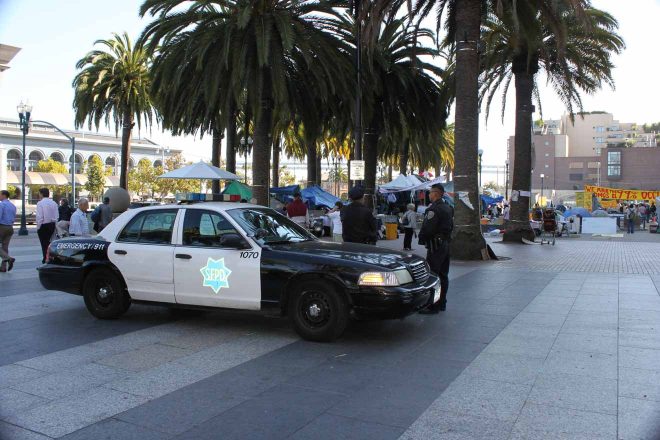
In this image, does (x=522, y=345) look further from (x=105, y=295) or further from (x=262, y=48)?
(x=262, y=48)

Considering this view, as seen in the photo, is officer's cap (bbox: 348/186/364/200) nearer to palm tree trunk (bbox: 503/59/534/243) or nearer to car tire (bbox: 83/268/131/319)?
car tire (bbox: 83/268/131/319)

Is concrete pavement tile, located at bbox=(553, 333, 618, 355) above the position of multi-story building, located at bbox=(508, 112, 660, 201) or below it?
below

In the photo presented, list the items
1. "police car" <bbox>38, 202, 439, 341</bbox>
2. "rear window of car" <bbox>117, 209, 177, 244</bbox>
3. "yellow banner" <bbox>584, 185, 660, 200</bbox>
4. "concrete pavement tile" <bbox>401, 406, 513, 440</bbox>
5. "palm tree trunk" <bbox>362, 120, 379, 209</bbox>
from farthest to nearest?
"yellow banner" <bbox>584, 185, 660, 200</bbox>, "palm tree trunk" <bbox>362, 120, 379, 209</bbox>, "rear window of car" <bbox>117, 209, 177, 244</bbox>, "police car" <bbox>38, 202, 439, 341</bbox>, "concrete pavement tile" <bbox>401, 406, 513, 440</bbox>

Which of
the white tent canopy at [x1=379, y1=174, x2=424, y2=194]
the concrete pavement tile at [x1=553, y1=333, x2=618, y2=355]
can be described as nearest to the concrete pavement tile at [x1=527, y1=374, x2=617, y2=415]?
the concrete pavement tile at [x1=553, y1=333, x2=618, y2=355]

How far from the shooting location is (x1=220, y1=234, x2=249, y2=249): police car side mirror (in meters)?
6.43

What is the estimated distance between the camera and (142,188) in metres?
74.0

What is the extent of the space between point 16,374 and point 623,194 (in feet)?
137

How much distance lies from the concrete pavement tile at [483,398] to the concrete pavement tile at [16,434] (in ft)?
9.70

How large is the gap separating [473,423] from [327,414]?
1.10 metres

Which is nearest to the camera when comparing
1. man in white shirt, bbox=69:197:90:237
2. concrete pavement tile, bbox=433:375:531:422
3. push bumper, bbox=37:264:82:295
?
concrete pavement tile, bbox=433:375:531:422

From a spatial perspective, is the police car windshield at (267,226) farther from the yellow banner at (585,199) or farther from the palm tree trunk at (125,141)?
the yellow banner at (585,199)

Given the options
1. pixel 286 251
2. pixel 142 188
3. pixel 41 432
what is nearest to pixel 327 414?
pixel 41 432

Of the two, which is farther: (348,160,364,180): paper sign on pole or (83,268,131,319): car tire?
(348,160,364,180): paper sign on pole

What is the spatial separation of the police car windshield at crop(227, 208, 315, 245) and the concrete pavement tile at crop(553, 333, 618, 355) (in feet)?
11.1
